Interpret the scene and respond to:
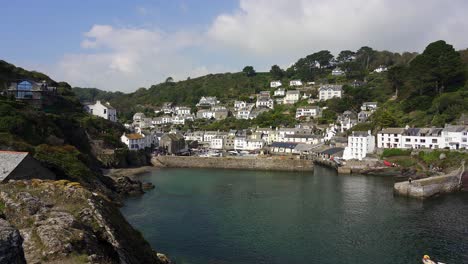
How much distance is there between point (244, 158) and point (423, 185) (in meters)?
21.5

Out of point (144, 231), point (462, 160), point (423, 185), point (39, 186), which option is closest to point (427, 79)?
point (462, 160)

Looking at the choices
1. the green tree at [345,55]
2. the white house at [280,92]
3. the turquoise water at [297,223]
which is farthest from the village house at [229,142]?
the green tree at [345,55]

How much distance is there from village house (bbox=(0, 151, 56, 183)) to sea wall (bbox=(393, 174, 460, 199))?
25495 mm

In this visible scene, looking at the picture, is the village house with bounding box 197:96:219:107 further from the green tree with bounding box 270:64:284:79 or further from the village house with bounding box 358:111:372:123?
the village house with bounding box 358:111:372:123

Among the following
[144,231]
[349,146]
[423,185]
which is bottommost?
[144,231]

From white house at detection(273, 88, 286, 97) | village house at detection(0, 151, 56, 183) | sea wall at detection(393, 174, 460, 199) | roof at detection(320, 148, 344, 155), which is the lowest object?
sea wall at detection(393, 174, 460, 199)

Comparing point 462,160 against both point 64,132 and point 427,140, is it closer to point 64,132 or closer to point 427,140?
point 427,140

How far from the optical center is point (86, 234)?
8617 millimetres

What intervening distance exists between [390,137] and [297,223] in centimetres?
2699

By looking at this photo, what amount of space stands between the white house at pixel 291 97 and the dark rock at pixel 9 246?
73.3 meters

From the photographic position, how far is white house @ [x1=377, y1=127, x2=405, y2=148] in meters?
43.1

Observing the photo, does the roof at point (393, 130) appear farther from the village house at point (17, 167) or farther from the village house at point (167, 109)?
the village house at point (167, 109)

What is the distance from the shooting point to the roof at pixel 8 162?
52.0 ft

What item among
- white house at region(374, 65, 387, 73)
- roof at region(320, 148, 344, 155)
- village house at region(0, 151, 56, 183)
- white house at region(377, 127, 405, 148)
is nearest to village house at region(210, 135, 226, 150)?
roof at region(320, 148, 344, 155)
